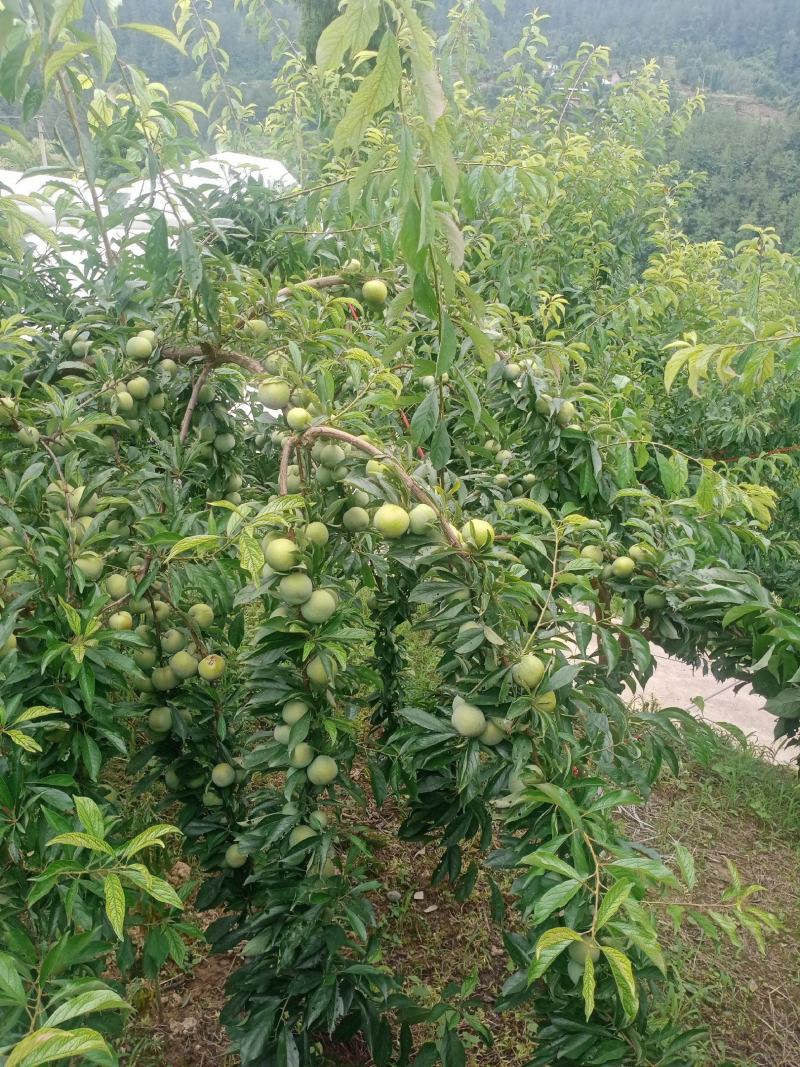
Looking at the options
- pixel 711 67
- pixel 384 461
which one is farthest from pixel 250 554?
pixel 711 67

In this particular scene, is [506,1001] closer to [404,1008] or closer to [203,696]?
[404,1008]

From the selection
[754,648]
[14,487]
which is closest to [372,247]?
[14,487]

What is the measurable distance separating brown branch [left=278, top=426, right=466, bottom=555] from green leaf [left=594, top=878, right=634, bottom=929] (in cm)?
49

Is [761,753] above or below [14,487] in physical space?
below

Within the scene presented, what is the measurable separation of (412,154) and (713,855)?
271cm

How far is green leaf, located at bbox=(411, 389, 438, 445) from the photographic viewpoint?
4.38 ft

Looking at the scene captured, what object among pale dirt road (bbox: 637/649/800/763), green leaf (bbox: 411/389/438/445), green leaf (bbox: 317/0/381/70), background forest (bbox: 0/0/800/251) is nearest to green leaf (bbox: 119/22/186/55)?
green leaf (bbox: 317/0/381/70)

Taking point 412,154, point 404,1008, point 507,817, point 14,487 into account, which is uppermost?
point 412,154

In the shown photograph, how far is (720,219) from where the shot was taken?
46.0 ft

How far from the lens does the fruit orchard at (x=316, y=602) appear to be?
3.03 feet

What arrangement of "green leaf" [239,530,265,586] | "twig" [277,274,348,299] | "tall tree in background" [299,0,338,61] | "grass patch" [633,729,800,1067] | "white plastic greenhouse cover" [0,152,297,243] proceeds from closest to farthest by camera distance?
"green leaf" [239,530,265,586] → "white plastic greenhouse cover" [0,152,297,243] → "twig" [277,274,348,299] → "grass patch" [633,729,800,1067] → "tall tree in background" [299,0,338,61]

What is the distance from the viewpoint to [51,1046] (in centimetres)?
56

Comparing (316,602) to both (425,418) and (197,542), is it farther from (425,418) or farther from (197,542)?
(425,418)

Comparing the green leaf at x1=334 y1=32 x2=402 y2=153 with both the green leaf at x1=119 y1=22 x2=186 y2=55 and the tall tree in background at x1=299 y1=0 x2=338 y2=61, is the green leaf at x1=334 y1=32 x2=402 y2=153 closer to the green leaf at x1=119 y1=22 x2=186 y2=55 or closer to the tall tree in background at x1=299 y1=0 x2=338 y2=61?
the green leaf at x1=119 y1=22 x2=186 y2=55
